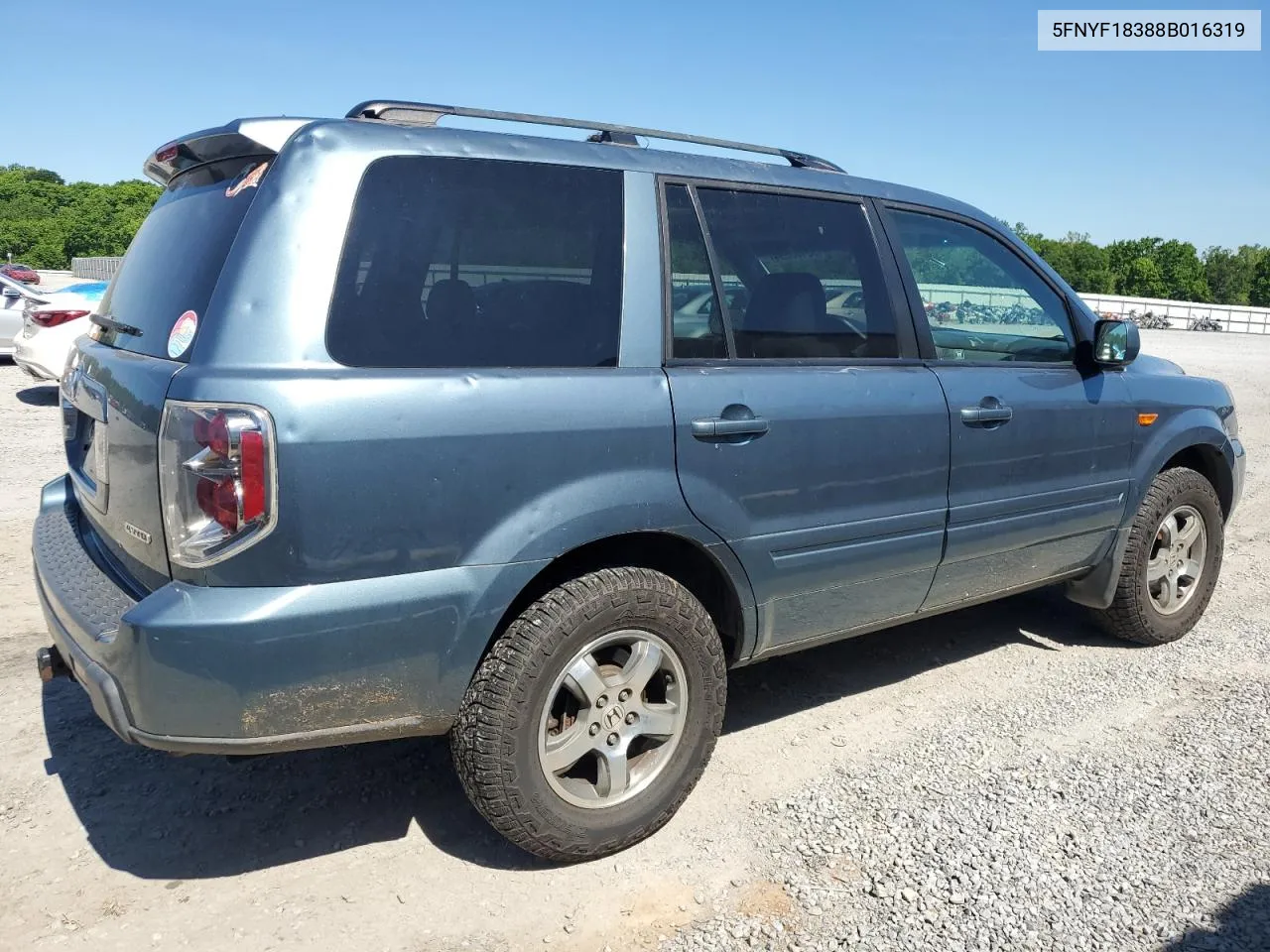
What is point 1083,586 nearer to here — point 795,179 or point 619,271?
point 795,179

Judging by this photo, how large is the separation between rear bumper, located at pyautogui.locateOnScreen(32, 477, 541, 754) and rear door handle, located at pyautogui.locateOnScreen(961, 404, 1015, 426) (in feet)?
6.09

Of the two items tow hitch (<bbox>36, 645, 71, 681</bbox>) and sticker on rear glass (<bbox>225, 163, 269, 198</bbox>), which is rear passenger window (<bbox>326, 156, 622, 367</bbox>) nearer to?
sticker on rear glass (<bbox>225, 163, 269, 198</bbox>)

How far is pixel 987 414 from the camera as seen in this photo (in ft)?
12.2

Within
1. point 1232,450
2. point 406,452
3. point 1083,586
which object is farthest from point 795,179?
point 1232,450

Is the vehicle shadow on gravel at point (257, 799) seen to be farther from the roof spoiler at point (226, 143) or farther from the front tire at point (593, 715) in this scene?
the roof spoiler at point (226, 143)

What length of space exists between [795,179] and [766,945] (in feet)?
7.92

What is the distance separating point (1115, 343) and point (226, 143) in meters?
3.40

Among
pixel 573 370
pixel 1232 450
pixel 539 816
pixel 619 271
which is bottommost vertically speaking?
pixel 539 816

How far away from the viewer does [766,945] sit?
8.39 feet

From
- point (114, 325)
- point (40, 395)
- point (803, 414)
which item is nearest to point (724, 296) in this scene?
point (803, 414)

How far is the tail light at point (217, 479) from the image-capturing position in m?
2.28

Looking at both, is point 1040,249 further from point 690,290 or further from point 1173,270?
point 690,290

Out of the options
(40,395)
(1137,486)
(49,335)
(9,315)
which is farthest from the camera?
(9,315)

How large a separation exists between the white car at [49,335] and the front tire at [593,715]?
938 centimetres
